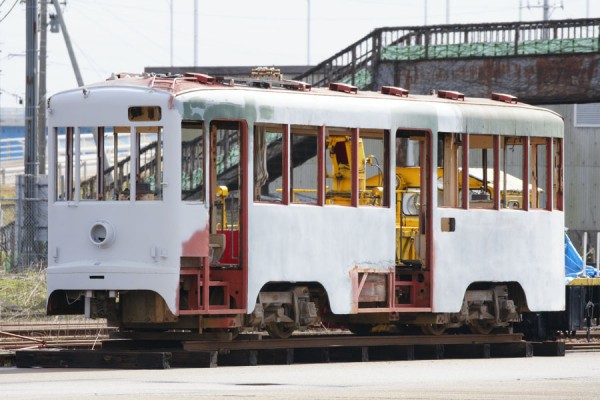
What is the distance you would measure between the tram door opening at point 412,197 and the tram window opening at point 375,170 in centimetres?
37

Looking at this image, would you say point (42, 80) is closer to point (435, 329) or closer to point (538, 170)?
point (538, 170)

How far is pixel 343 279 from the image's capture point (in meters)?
21.2

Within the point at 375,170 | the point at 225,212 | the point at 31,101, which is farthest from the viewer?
the point at 31,101

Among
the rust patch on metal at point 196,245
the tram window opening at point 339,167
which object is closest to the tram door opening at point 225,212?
the rust patch on metal at point 196,245

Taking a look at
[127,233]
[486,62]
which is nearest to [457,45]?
[486,62]

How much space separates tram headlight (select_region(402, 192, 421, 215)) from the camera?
2280cm

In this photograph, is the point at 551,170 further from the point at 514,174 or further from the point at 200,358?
the point at 200,358

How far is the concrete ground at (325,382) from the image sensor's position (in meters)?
15.5

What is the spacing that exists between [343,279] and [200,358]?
267 centimetres

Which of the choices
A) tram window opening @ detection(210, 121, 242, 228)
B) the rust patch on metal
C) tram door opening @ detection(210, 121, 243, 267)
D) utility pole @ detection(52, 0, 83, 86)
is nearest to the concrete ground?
the rust patch on metal

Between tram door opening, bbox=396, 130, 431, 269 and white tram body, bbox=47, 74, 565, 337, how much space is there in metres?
0.03

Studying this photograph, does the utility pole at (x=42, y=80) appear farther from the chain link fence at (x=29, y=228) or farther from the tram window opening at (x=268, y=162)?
→ the tram window opening at (x=268, y=162)

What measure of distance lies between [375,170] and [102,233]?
425cm

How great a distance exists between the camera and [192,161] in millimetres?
20031
